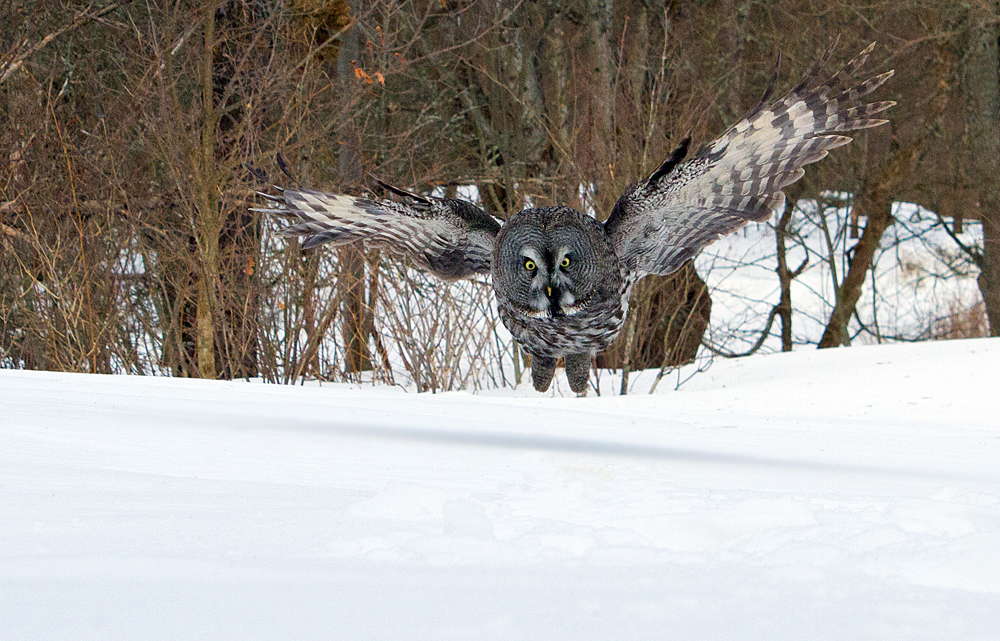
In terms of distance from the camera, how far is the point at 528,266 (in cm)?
304

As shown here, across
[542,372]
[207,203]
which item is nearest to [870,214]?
[207,203]

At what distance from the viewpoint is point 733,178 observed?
10.2ft

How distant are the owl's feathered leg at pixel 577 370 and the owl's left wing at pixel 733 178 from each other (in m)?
0.36

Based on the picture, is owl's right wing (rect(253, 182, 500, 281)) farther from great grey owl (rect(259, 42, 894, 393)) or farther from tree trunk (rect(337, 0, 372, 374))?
tree trunk (rect(337, 0, 372, 374))

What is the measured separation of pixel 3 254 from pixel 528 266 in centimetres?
587

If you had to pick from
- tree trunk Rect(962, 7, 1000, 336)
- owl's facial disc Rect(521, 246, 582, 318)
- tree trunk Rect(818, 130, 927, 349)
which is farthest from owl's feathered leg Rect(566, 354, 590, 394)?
tree trunk Rect(818, 130, 927, 349)

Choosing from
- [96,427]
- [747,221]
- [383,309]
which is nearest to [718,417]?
[747,221]

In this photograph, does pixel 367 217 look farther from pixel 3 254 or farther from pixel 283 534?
pixel 3 254

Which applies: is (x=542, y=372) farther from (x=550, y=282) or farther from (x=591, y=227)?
(x=591, y=227)

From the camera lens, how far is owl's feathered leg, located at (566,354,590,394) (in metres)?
3.39

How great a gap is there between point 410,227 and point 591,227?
604 millimetres

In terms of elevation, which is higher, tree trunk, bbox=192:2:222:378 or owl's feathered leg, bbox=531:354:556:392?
tree trunk, bbox=192:2:222:378

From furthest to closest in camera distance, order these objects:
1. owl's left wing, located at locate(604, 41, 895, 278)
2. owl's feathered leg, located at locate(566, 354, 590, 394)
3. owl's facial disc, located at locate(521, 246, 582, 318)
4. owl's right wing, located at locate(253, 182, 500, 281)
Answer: owl's feathered leg, located at locate(566, 354, 590, 394) < owl's right wing, located at locate(253, 182, 500, 281) < owl's facial disc, located at locate(521, 246, 582, 318) < owl's left wing, located at locate(604, 41, 895, 278)

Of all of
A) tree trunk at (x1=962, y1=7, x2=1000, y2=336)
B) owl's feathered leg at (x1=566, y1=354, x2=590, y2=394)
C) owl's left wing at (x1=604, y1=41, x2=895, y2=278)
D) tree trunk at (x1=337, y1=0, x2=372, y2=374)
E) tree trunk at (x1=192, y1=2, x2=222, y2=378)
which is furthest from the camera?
tree trunk at (x1=962, y1=7, x2=1000, y2=336)
